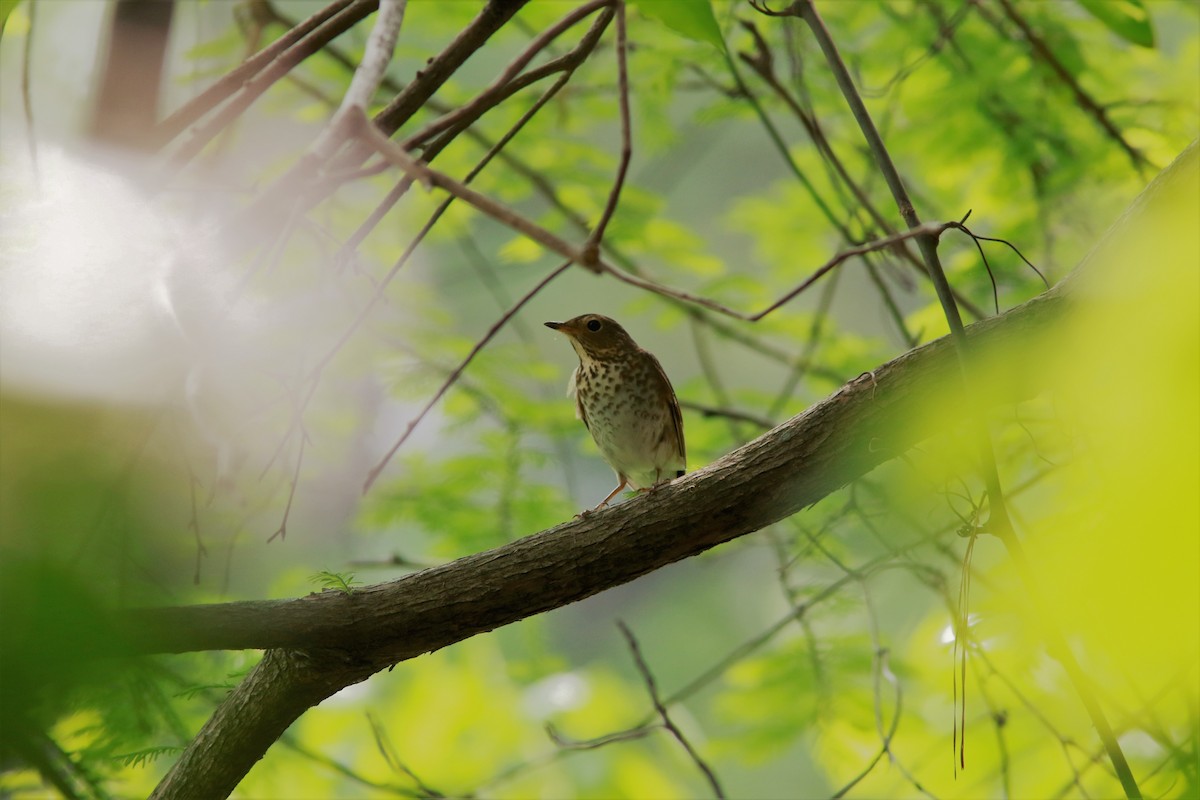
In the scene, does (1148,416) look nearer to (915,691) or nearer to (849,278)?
(915,691)

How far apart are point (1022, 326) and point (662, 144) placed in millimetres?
2453

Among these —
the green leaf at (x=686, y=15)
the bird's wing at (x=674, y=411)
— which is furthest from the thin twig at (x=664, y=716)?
the green leaf at (x=686, y=15)

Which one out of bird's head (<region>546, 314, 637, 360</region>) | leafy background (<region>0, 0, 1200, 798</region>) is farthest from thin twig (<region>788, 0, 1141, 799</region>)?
bird's head (<region>546, 314, 637, 360</region>)

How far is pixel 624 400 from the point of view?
321 centimetres

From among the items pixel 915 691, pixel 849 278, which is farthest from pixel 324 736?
pixel 849 278

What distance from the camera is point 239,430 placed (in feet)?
5.33

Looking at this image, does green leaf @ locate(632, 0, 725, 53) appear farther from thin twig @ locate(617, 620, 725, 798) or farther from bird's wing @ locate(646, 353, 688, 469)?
bird's wing @ locate(646, 353, 688, 469)

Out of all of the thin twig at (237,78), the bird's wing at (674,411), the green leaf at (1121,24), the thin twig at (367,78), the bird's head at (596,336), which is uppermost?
the bird's head at (596,336)

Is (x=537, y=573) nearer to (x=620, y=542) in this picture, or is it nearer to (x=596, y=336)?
(x=620, y=542)

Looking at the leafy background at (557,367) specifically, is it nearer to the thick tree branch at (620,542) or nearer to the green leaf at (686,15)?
the thick tree branch at (620,542)

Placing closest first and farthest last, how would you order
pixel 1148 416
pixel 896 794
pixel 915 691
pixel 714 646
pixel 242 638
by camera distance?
pixel 1148 416 < pixel 242 638 < pixel 896 794 < pixel 915 691 < pixel 714 646

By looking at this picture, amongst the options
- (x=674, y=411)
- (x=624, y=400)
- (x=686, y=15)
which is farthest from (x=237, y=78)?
(x=674, y=411)

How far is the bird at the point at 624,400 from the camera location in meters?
3.22

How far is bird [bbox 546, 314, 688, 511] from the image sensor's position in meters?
3.22
